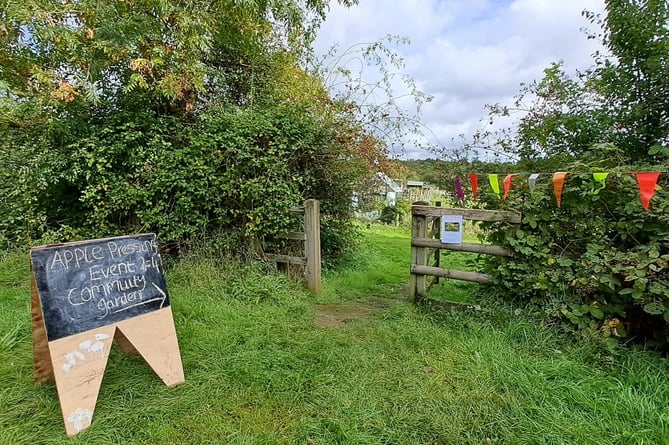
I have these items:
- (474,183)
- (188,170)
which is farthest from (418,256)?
(188,170)

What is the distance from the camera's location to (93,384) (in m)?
1.88

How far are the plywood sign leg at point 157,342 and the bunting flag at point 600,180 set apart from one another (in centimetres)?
310

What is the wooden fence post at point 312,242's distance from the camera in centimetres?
398

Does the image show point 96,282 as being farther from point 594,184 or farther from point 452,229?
point 594,184

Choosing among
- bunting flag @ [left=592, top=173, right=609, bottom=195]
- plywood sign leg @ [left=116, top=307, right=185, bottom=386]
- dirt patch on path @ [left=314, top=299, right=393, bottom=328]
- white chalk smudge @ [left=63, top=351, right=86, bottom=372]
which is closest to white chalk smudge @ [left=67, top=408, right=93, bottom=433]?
white chalk smudge @ [left=63, top=351, right=86, bottom=372]

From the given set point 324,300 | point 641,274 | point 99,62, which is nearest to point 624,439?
point 641,274

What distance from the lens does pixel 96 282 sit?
6.68ft

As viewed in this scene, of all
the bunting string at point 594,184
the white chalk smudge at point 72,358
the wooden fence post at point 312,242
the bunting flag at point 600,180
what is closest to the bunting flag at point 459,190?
the bunting string at point 594,184

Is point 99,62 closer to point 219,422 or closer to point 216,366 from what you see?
point 216,366

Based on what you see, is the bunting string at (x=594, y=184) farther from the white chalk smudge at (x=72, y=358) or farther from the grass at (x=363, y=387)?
the white chalk smudge at (x=72, y=358)

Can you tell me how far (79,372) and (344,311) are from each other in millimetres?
2341

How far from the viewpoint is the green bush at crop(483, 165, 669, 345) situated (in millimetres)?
2238

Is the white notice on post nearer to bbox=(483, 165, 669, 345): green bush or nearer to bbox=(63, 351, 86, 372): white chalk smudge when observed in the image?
bbox=(483, 165, 669, 345): green bush

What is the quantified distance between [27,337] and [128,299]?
1272 mm
